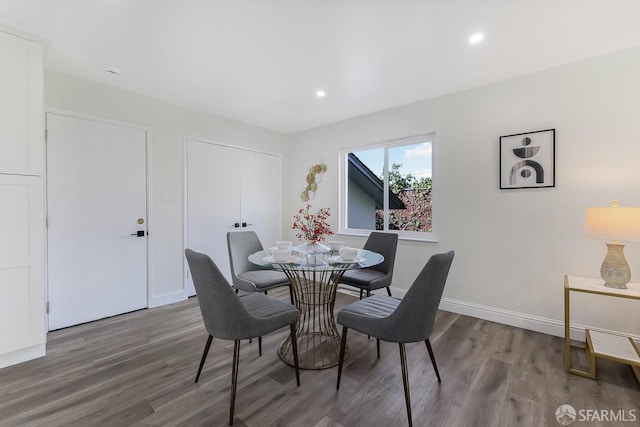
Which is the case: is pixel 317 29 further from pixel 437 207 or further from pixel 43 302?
pixel 43 302

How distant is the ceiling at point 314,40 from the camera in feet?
5.86

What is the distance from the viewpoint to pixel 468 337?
2.54m

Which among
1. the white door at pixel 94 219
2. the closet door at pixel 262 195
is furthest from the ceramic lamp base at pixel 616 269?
the white door at pixel 94 219

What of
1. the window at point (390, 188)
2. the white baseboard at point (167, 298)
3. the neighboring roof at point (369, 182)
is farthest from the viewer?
the neighboring roof at point (369, 182)

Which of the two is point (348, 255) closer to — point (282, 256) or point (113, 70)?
point (282, 256)

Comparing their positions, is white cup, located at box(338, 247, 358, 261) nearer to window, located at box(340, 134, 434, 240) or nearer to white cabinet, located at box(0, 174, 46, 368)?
window, located at box(340, 134, 434, 240)

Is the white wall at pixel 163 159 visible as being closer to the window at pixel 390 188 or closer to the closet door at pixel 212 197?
the closet door at pixel 212 197

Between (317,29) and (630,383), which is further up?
(317,29)

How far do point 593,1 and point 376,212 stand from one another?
8.79 ft

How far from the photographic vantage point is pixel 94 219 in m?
2.83

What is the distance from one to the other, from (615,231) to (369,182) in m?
2.55

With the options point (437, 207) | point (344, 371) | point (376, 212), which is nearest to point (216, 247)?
point (376, 212)
